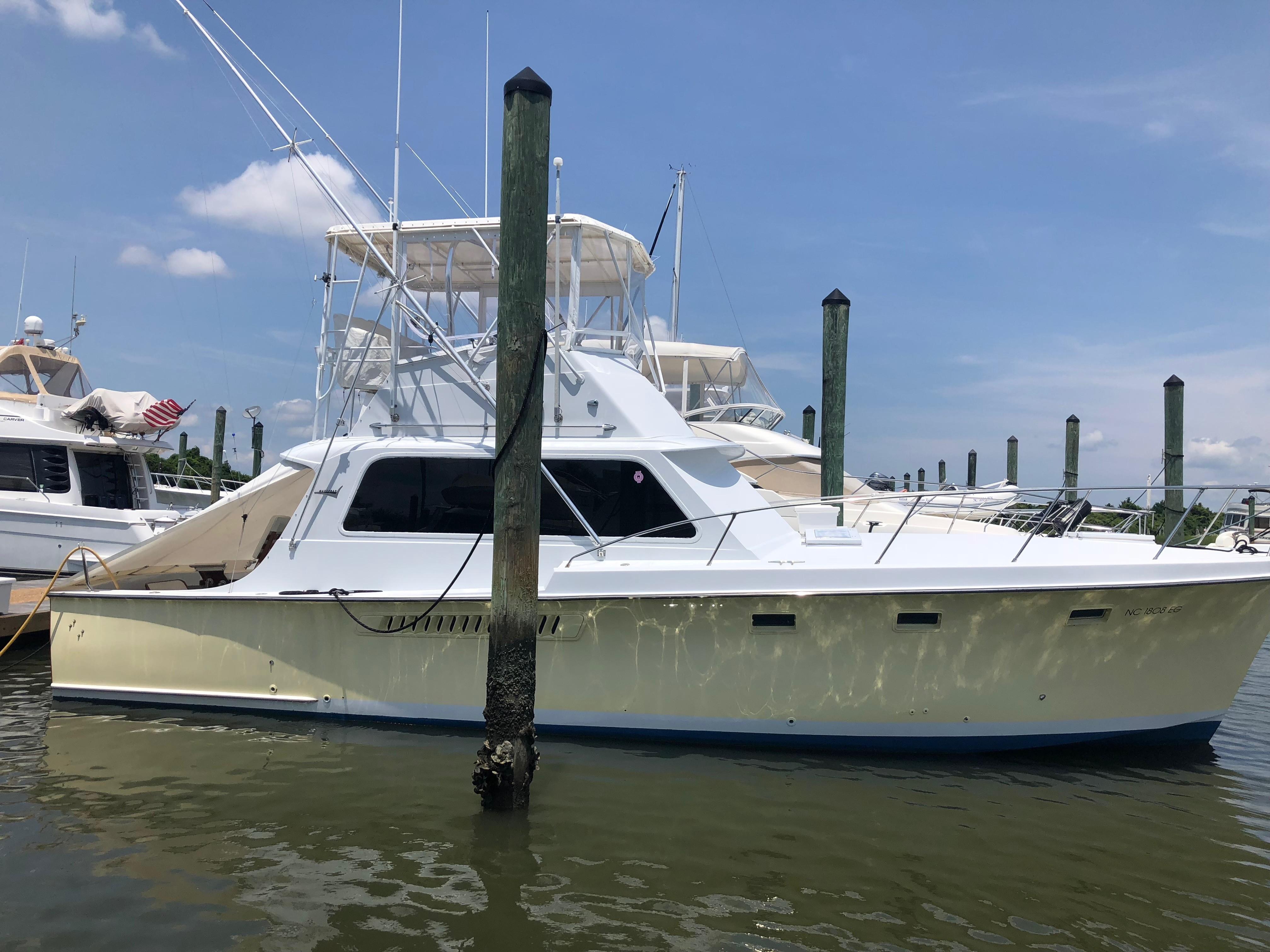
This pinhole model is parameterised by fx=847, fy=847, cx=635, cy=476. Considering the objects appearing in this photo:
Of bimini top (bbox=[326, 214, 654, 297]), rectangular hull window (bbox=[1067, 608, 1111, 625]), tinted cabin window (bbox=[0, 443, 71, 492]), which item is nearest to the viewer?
rectangular hull window (bbox=[1067, 608, 1111, 625])

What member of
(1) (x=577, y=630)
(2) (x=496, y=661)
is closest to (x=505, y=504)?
(2) (x=496, y=661)

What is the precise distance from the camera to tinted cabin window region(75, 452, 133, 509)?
14.3 meters

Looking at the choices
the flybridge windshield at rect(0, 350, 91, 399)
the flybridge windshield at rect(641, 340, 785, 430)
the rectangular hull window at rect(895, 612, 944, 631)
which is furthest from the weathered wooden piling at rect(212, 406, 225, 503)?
the rectangular hull window at rect(895, 612, 944, 631)

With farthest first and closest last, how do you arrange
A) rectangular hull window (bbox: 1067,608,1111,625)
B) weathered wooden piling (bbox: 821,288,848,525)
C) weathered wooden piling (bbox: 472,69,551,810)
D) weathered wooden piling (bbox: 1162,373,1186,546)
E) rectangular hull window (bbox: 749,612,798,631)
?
weathered wooden piling (bbox: 1162,373,1186,546) < weathered wooden piling (bbox: 821,288,848,525) < rectangular hull window (bbox: 749,612,798,631) < rectangular hull window (bbox: 1067,608,1111,625) < weathered wooden piling (bbox: 472,69,551,810)

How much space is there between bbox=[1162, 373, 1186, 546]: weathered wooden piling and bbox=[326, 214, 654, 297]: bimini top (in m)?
8.89

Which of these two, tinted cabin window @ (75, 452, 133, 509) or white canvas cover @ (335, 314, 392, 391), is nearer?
white canvas cover @ (335, 314, 392, 391)

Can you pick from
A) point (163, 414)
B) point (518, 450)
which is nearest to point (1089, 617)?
point (518, 450)

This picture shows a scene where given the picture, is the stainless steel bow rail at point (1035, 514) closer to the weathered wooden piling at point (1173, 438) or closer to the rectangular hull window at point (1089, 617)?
the rectangular hull window at point (1089, 617)

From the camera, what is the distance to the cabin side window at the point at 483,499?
6461 millimetres

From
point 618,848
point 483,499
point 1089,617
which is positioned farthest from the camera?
point 483,499

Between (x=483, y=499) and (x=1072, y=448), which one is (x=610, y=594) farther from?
(x=1072, y=448)

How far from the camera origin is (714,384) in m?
16.6

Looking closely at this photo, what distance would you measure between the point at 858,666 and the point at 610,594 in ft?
5.79

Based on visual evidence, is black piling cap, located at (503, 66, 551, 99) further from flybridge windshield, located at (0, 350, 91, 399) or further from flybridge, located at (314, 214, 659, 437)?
flybridge windshield, located at (0, 350, 91, 399)
